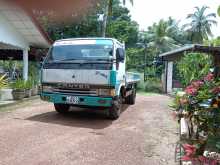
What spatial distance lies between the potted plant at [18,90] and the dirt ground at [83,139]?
2.63m

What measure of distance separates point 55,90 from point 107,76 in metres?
1.62

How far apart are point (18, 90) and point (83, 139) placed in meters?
6.73

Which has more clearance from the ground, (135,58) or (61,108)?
(135,58)

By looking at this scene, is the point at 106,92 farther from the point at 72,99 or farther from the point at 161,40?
the point at 161,40

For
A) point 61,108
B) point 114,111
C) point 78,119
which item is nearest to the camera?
point 114,111

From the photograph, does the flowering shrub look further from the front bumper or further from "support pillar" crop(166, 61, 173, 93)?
"support pillar" crop(166, 61, 173, 93)

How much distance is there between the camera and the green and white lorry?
24.4 feet

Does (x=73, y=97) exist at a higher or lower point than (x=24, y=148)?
higher

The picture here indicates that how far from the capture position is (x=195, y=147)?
153 inches

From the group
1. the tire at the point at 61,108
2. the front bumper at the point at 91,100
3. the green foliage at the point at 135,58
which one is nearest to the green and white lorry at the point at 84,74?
the front bumper at the point at 91,100


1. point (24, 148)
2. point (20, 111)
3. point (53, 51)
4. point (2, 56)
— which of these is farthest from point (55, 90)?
point (2, 56)

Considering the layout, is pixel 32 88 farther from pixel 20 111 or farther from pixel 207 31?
pixel 207 31

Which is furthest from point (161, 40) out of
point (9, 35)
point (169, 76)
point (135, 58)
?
point (9, 35)

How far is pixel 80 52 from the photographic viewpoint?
26.9 feet
